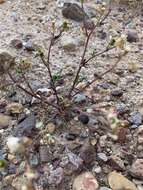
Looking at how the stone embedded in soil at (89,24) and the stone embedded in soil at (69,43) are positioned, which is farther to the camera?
the stone embedded in soil at (89,24)

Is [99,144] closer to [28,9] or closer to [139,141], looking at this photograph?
[139,141]

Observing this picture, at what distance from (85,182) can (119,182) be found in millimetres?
145

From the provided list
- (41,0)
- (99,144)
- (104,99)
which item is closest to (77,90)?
(104,99)

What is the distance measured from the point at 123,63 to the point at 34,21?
0.68 meters

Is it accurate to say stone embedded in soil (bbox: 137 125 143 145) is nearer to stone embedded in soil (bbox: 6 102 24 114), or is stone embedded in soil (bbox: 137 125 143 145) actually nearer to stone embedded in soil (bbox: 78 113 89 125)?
stone embedded in soil (bbox: 78 113 89 125)

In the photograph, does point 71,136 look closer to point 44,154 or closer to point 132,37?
point 44,154

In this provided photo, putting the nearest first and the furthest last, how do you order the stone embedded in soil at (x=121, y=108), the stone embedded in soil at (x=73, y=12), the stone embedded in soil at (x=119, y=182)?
1. the stone embedded in soil at (x=119, y=182)
2. the stone embedded in soil at (x=121, y=108)
3. the stone embedded in soil at (x=73, y=12)

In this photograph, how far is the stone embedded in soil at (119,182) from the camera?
2016 mm

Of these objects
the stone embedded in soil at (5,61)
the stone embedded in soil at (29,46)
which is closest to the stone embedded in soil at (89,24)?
the stone embedded in soil at (29,46)

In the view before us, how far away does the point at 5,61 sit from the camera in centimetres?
255

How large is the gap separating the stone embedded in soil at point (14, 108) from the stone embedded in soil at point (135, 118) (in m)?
0.54

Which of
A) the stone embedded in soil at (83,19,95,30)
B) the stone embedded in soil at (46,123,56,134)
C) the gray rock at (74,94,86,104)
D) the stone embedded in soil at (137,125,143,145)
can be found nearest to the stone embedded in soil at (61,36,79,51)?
the stone embedded in soil at (83,19,95,30)

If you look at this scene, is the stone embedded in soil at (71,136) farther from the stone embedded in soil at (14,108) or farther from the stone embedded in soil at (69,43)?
the stone embedded in soil at (69,43)

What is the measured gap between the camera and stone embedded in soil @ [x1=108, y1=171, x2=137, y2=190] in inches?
79.4
